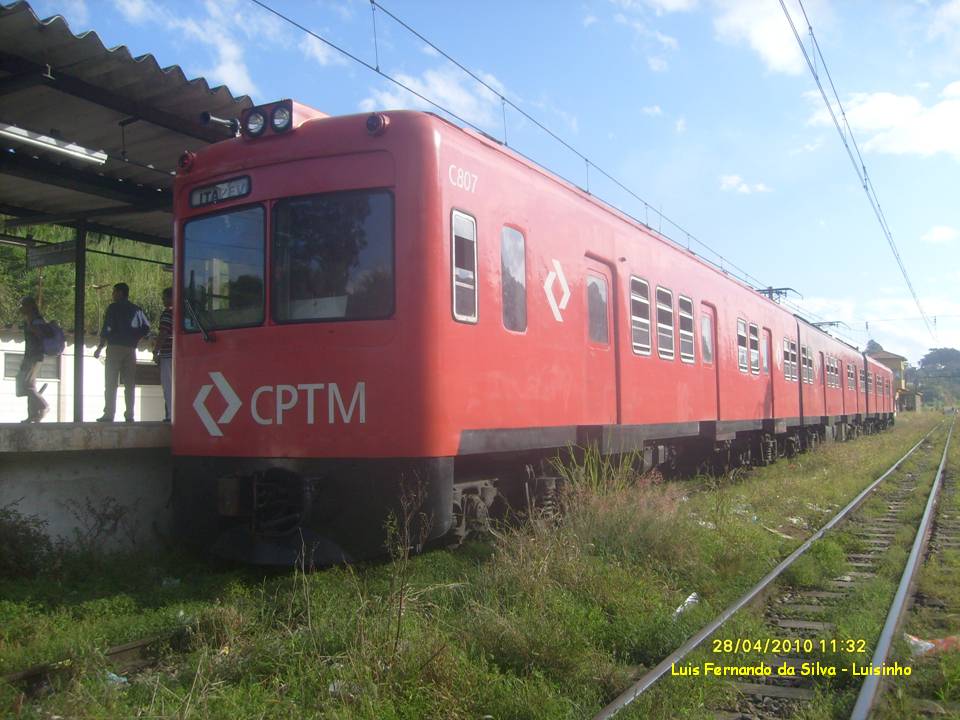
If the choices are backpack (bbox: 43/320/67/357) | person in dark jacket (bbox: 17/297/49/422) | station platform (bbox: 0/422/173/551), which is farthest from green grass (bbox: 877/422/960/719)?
person in dark jacket (bbox: 17/297/49/422)

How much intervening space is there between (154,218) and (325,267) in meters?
4.72

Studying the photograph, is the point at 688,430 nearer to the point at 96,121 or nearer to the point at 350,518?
the point at 350,518

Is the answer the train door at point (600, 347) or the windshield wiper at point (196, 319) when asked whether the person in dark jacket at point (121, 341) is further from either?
the train door at point (600, 347)

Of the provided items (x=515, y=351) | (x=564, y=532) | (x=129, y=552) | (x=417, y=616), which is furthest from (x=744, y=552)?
(x=129, y=552)

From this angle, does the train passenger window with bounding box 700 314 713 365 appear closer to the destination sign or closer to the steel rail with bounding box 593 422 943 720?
the steel rail with bounding box 593 422 943 720

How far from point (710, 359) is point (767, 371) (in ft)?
12.9

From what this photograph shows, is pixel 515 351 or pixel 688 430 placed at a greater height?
pixel 515 351

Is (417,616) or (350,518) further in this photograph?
(350,518)

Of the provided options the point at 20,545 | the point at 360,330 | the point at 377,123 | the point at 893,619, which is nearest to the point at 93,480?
the point at 20,545

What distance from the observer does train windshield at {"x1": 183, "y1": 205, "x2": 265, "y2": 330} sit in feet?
20.0

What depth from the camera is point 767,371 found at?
15.0 meters

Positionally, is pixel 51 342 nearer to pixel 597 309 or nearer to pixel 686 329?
pixel 597 309

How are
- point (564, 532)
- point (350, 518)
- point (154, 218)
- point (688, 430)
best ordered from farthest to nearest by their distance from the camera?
1. point (688, 430)
2. point (154, 218)
3. point (564, 532)
4. point (350, 518)

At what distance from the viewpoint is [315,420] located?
5.66 metres
